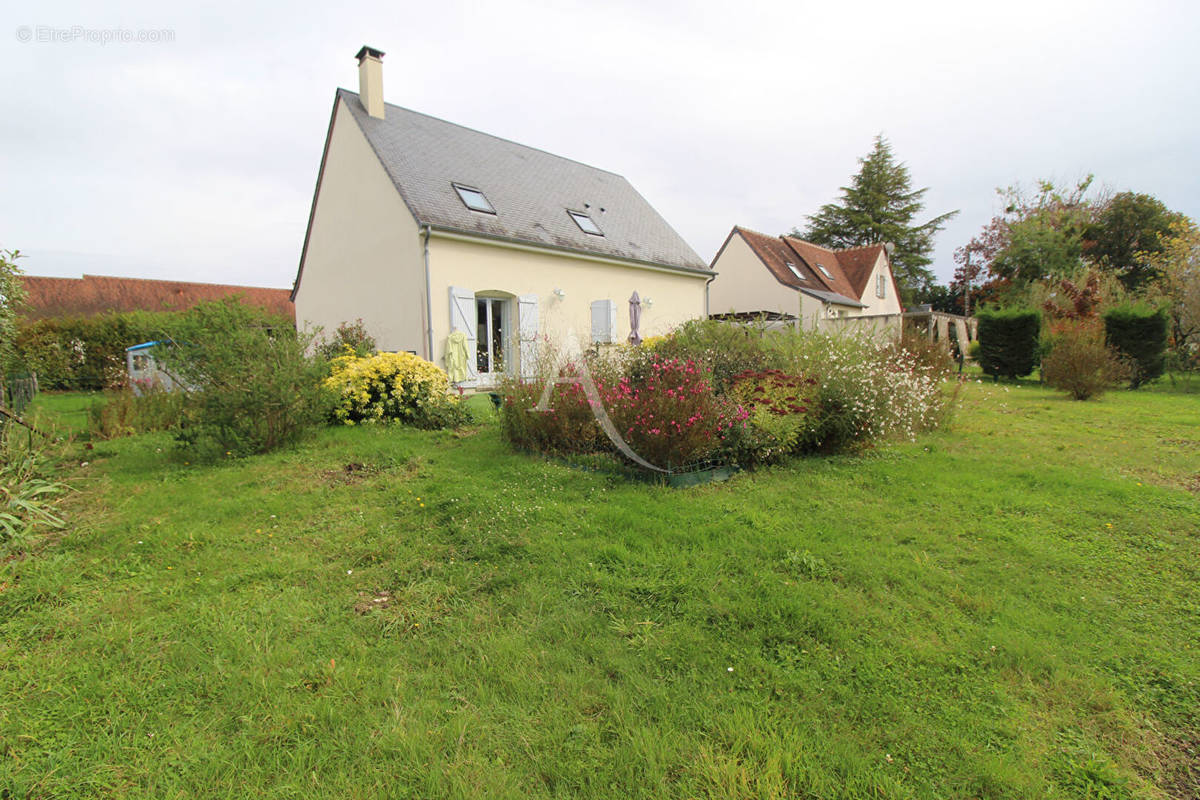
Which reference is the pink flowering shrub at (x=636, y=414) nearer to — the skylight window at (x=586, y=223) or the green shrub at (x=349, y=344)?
the green shrub at (x=349, y=344)

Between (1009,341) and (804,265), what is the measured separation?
32.7 ft

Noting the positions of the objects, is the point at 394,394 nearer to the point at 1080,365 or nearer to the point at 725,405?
the point at 725,405

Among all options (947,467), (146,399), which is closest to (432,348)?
(146,399)

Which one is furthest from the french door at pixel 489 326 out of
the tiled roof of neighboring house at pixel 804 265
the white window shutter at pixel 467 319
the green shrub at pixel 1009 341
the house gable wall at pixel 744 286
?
the green shrub at pixel 1009 341

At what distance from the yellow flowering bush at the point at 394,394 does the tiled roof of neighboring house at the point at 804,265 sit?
1559 centimetres

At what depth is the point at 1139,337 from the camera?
39.0 feet

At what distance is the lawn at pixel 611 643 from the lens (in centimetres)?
173

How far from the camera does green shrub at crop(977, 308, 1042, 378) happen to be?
1340 centimetres

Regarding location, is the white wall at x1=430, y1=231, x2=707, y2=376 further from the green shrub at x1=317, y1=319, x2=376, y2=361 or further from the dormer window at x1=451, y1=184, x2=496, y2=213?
the green shrub at x1=317, y1=319, x2=376, y2=361

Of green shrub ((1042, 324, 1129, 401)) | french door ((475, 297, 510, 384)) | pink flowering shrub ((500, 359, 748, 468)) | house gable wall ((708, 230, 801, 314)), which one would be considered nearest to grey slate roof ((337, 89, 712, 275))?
french door ((475, 297, 510, 384))

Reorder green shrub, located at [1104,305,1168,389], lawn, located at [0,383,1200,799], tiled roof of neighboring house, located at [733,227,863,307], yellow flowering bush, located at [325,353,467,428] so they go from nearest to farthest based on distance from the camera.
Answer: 1. lawn, located at [0,383,1200,799]
2. yellow flowering bush, located at [325,353,467,428]
3. green shrub, located at [1104,305,1168,389]
4. tiled roof of neighboring house, located at [733,227,863,307]

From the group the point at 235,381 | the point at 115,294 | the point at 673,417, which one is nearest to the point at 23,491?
the point at 235,381

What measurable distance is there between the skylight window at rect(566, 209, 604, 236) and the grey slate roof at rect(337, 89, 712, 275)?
0.17 meters

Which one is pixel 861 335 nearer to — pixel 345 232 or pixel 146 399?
pixel 146 399
